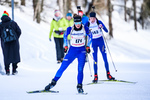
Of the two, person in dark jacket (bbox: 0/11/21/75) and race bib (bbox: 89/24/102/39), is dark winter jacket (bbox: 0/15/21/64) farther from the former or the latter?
race bib (bbox: 89/24/102/39)

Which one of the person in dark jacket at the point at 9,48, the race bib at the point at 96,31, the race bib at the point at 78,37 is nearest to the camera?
the race bib at the point at 78,37

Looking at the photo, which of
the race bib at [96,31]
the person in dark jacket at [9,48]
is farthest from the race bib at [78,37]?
the person in dark jacket at [9,48]

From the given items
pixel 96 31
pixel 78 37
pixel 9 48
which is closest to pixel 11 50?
pixel 9 48

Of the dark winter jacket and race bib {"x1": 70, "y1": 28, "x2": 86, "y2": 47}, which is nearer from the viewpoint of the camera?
race bib {"x1": 70, "y1": 28, "x2": 86, "y2": 47}

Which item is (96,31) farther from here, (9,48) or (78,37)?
(9,48)

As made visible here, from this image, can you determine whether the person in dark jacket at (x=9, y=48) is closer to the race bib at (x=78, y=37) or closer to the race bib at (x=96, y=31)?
the race bib at (x=96, y=31)

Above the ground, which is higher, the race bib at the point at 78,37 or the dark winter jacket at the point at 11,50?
the race bib at the point at 78,37

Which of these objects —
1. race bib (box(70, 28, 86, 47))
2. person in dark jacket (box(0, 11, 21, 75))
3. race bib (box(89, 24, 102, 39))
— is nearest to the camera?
race bib (box(70, 28, 86, 47))

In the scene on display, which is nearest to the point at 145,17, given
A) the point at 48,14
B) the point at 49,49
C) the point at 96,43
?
the point at 48,14

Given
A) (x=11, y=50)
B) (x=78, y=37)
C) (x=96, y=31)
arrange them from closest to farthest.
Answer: (x=78, y=37), (x=96, y=31), (x=11, y=50)

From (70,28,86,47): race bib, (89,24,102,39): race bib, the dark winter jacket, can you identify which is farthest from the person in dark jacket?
(70,28,86,47): race bib

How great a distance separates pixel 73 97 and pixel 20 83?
7.72ft

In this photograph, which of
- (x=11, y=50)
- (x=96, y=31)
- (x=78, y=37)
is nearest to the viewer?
(x=78, y=37)

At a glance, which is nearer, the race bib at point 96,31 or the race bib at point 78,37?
the race bib at point 78,37
